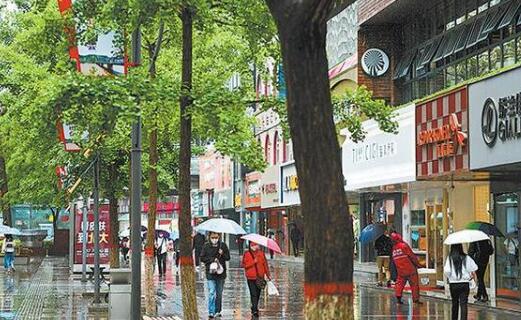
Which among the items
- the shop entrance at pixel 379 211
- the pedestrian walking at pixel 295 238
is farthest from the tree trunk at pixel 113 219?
the pedestrian walking at pixel 295 238

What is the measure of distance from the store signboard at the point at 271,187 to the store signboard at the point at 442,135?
24.7 meters

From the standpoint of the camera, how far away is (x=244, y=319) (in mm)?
21391

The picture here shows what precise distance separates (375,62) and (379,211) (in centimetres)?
749

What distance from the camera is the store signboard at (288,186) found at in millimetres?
45381

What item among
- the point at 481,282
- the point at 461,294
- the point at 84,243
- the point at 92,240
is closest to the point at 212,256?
the point at 461,294

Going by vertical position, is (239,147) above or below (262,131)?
below

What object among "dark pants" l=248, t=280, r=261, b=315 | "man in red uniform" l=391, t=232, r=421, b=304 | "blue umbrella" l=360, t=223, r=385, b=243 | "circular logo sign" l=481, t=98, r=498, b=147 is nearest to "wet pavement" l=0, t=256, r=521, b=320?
"dark pants" l=248, t=280, r=261, b=315

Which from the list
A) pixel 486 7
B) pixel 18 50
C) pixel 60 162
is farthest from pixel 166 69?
pixel 18 50

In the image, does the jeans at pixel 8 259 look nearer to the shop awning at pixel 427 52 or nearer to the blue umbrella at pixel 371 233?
the blue umbrella at pixel 371 233

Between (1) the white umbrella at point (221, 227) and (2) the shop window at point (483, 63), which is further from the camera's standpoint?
(2) the shop window at point (483, 63)

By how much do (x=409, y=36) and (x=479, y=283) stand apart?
36.2 feet

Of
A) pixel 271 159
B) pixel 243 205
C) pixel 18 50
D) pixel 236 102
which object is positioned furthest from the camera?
pixel 243 205

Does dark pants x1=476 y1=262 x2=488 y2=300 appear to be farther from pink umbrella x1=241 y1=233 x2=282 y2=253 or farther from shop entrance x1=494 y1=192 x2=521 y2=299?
pink umbrella x1=241 y1=233 x2=282 y2=253

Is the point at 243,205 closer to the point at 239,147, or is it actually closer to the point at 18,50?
the point at 18,50
